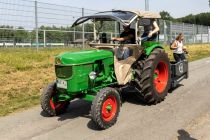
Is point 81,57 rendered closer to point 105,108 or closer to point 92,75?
point 92,75

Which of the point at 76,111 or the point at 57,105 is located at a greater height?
the point at 57,105

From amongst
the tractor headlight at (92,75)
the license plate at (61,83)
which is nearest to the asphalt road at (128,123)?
the license plate at (61,83)

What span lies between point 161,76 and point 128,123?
2.71 m

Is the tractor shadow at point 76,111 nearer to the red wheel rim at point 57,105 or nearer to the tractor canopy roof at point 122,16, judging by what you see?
the red wheel rim at point 57,105

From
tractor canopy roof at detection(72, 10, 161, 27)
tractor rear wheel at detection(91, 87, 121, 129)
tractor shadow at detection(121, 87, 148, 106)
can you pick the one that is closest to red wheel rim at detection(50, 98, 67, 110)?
tractor rear wheel at detection(91, 87, 121, 129)

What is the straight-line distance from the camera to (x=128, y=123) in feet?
24.8

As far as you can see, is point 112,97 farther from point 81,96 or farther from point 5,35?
point 5,35

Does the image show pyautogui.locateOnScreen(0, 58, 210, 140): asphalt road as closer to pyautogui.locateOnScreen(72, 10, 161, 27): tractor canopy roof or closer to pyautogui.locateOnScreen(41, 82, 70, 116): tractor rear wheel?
pyautogui.locateOnScreen(41, 82, 70, 116): tractor rear wheel

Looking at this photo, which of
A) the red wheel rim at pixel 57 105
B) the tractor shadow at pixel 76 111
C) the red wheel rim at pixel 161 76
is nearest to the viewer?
the red wheel rim at pixel 57 105

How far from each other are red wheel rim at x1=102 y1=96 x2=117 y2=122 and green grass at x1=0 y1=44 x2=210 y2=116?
252 centimetres

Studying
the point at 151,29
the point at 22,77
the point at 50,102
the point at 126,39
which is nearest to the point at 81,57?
the point at 50,102

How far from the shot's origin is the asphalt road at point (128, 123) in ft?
22.4

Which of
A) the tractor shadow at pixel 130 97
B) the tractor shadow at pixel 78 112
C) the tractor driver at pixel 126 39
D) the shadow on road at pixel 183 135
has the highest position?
the tractor driver at pixel 126 39

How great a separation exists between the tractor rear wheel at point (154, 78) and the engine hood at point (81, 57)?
1121 millimetres
